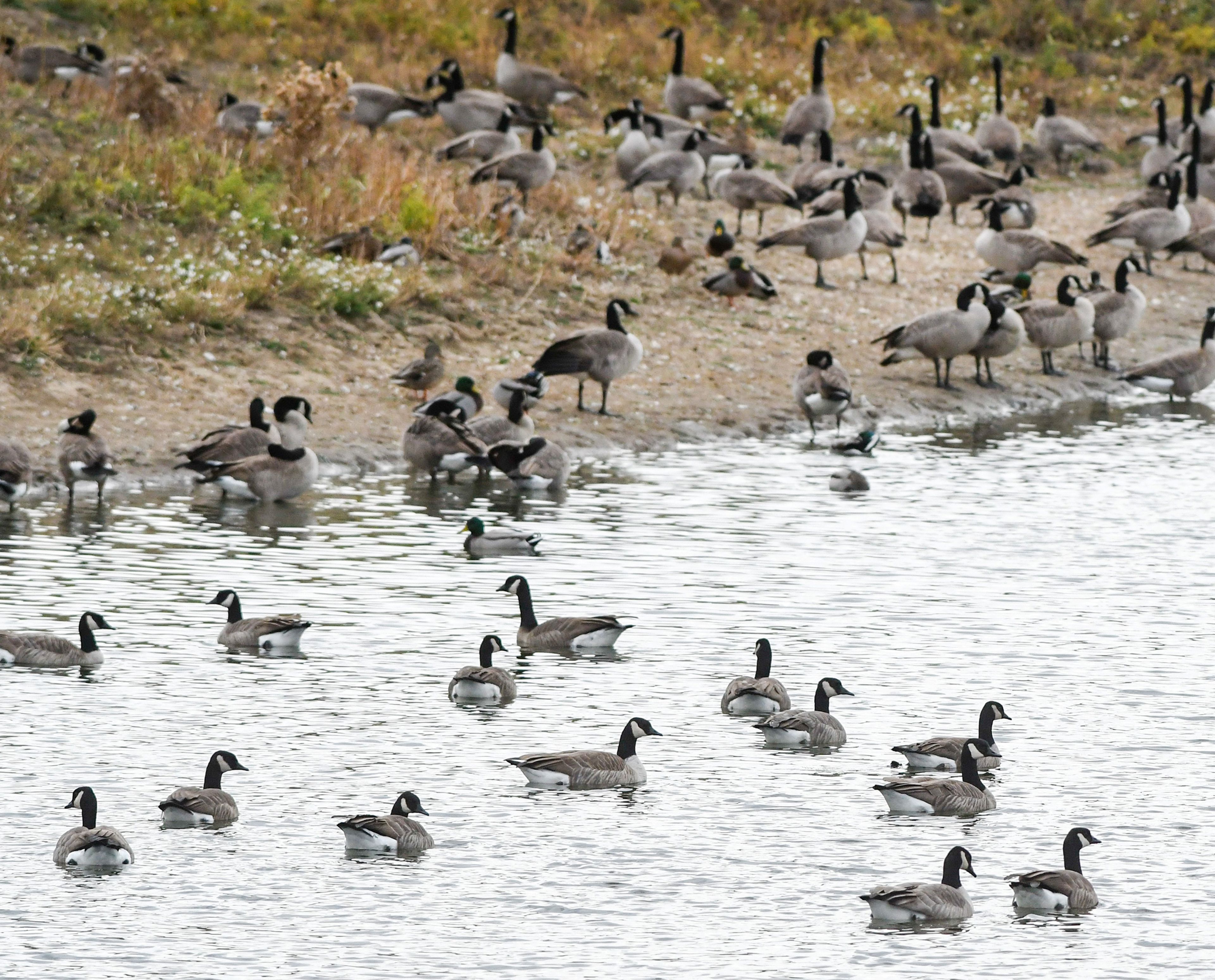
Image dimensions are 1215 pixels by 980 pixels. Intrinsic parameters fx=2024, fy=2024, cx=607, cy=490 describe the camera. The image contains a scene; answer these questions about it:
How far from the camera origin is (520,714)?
1477 centimetres

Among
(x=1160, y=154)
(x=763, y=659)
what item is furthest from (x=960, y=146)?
(x=763, y=659)

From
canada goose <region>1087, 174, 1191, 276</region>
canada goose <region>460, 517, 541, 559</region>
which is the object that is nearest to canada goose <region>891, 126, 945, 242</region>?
canada goose <region>1087, 174, 1191, 276</region>

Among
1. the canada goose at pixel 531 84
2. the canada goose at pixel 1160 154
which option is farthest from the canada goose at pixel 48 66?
the canada goose at pixel 1160 154

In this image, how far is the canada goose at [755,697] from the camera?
1442cm

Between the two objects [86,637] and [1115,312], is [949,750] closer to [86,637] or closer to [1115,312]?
[86,637]

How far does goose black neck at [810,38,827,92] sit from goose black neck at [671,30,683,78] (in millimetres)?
2646

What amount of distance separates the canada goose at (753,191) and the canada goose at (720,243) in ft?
3.22

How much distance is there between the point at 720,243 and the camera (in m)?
31.5

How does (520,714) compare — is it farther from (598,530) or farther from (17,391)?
(17,391)

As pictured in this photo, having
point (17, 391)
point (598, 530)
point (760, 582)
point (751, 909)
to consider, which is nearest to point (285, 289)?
point (17, 391)

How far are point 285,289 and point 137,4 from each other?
17.5m

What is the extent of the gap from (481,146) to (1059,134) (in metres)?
13.5

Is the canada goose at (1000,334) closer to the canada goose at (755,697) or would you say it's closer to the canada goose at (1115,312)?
the canada goose at (1115,312)

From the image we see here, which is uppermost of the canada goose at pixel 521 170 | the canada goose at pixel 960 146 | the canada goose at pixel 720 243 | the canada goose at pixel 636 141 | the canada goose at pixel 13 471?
the canada goose at pixel 960 146
